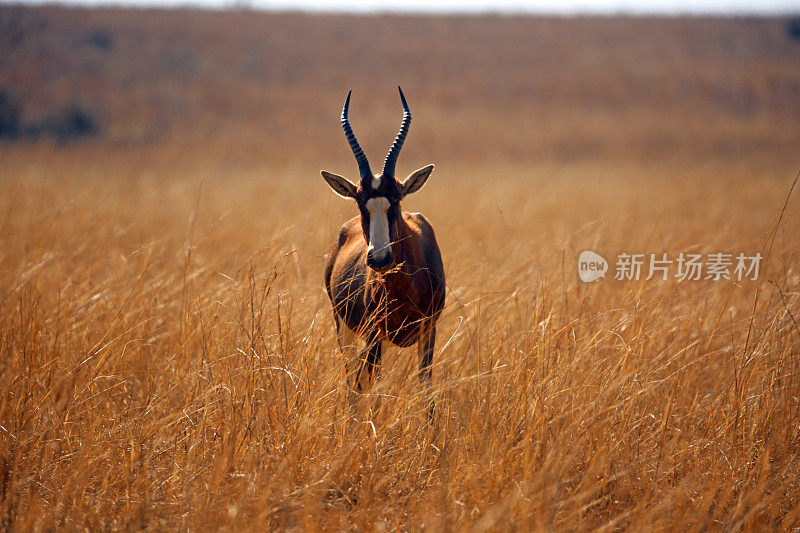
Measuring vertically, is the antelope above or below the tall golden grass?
above

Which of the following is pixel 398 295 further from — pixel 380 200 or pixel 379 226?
pixel 380 200

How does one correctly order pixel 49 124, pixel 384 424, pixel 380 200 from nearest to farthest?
pixel 384 424
pixel 380 200
pixel 49 124

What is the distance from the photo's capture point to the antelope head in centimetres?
408

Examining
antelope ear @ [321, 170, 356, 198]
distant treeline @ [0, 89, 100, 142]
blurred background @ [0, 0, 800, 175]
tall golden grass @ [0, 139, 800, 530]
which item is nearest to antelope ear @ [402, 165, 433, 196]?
antelope ear @ [321, 170, 356, 198]

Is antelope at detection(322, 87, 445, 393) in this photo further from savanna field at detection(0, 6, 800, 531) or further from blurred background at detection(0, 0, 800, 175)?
blurred background at detection(0, 0, 800, 175)

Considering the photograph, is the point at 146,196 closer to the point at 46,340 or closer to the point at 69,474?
the point at 46,340

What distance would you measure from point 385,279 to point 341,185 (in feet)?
2.85

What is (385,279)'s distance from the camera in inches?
177

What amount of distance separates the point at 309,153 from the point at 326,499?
2681 centimetres

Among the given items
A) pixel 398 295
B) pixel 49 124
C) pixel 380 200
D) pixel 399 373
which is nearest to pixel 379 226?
pixel 380 200

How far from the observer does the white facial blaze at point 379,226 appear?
4.07m

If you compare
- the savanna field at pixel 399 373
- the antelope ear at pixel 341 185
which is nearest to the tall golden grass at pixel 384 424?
the savanna field at pixel 399 373

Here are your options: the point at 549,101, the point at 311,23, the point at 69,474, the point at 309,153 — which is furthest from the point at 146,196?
the point at 311,23

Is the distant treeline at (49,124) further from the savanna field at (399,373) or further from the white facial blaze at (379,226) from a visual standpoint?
the white facial blaze at (379,226)
